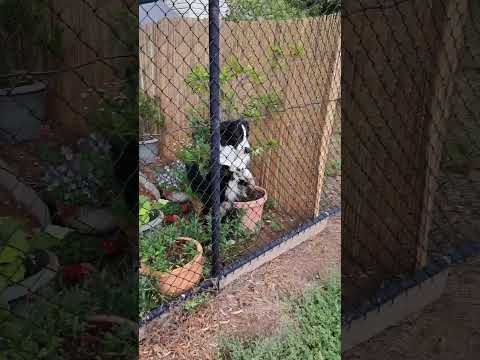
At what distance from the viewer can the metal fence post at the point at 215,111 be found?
2627mm

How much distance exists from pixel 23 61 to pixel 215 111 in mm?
1198

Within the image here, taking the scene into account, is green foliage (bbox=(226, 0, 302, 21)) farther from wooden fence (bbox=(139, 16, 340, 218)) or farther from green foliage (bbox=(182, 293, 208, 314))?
green foliage (bbox=(182, 293, 208, 314))

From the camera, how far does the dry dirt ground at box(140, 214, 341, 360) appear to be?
8.75 feet

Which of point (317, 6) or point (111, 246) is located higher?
point (317, 6)

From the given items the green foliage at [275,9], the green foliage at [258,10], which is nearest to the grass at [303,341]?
the green foliage at [275,9]

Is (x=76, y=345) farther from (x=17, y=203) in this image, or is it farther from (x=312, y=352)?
(x=312, y=352)

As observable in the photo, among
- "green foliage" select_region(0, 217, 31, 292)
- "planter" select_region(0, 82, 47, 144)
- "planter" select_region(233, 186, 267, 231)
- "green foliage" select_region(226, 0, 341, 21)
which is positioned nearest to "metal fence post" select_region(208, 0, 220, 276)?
"planter" select_region(233, 186, 267, 231)

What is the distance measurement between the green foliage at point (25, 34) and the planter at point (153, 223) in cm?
134

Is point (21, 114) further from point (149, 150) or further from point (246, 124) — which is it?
point (149, 150)

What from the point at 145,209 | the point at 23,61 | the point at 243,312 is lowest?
the point at 243,312

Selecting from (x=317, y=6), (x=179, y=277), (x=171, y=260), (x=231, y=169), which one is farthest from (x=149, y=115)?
(x=317, y=6)

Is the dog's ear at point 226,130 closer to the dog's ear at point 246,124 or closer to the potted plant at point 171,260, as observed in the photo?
the dog's ear at point 246,124

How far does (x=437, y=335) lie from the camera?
255 cm

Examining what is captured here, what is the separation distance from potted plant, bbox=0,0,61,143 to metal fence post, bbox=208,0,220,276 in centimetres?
100
